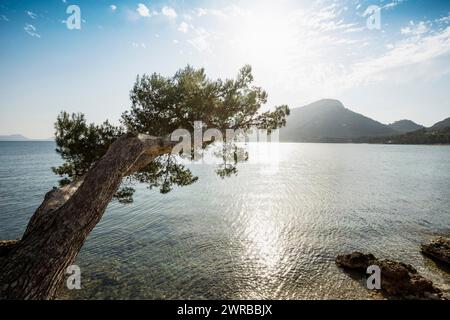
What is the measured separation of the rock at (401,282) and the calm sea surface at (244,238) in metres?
1.31

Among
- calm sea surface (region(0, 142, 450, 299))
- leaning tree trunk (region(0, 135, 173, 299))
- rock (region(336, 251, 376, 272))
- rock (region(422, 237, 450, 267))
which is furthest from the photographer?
rock (region(422, 237, 450, 267))

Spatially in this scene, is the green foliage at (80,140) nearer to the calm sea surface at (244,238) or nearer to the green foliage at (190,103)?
the green foliage at (190,103)

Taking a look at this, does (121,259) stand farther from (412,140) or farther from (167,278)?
(412,140)

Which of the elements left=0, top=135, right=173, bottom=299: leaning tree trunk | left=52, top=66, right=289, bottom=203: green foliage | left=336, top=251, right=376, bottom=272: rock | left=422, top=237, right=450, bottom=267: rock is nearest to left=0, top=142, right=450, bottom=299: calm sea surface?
left=336, top=251, right=376, bottom=272: rock

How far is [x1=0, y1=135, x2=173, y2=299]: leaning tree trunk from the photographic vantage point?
412 centimetres

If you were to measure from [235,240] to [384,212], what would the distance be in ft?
64.5

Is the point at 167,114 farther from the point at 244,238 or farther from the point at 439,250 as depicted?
the point at 439,250

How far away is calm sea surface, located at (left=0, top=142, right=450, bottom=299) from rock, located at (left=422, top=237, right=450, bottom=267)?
40.7 inches

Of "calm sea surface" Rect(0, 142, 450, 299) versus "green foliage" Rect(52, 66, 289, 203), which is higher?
"green foliage" Rect(52, 66, 289, 203)

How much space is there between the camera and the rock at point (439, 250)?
16.1 metres

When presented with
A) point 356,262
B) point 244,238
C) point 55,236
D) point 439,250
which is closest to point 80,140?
point 55,236

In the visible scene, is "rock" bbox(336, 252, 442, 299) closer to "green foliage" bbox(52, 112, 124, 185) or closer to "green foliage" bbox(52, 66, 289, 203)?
"green foliage" bbox(52, 66, 289, 203)

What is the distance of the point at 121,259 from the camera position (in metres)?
16.8
